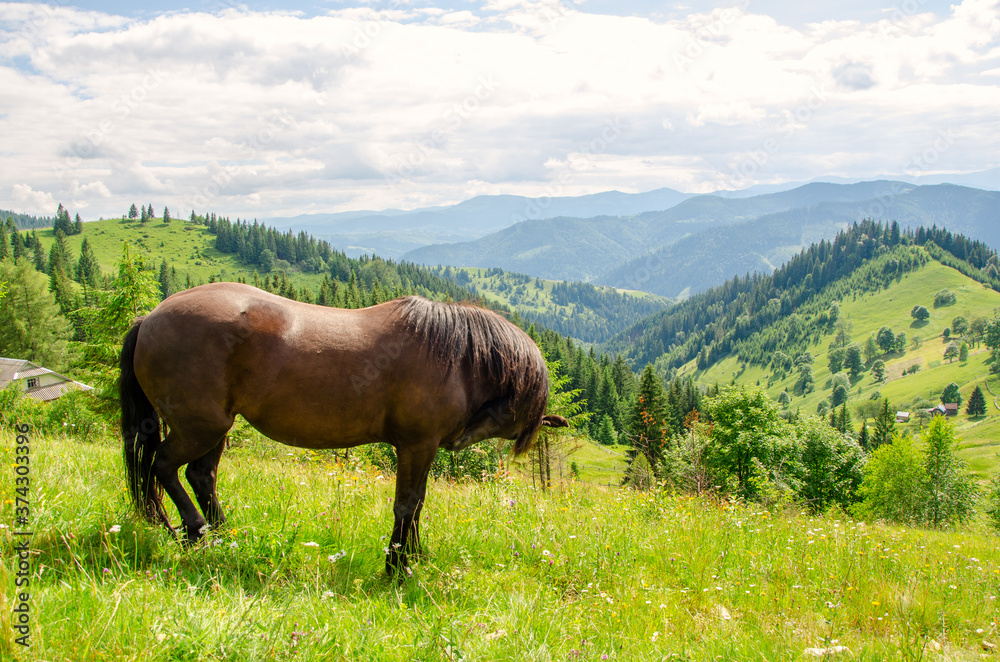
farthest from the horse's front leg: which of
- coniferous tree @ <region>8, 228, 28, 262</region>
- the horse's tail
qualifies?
coniferous tree @ <region>8, 228, 28, 262</region>

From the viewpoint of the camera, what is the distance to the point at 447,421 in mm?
5121

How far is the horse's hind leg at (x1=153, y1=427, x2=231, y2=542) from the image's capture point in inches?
185

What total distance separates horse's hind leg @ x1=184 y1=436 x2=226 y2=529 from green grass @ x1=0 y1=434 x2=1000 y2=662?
9.4 inches

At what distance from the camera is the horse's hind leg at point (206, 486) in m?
5.12

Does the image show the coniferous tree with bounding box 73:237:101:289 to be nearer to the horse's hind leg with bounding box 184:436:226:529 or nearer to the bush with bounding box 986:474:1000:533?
the horse's hind leg with bounding box 184:436:226:529

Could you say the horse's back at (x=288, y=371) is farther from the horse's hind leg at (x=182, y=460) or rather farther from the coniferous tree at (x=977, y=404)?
the coniferous tree at (x=977, y=404)

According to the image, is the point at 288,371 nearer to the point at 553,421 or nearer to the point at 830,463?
the point at 553,421

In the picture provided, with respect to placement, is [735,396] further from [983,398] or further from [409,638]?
[983,398]

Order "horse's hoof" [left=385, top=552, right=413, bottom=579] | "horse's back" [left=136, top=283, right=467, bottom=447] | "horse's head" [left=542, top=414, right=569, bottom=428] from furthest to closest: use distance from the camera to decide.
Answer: "horse's head" [left=542, top=414, right=569, bottom=428], "horse's hoof" [left=385, top=552, right=413, bottom=579], "horse's back" [left=136, top=283, right=467, bottom=447]

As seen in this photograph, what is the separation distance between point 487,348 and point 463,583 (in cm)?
207

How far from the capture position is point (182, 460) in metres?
4.72

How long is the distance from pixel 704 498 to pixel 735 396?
39.8m

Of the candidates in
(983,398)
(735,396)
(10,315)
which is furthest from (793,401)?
(10,315)

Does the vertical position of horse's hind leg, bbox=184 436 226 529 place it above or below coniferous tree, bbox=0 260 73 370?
above
